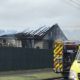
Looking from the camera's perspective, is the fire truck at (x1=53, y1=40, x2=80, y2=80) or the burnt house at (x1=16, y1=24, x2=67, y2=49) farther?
the burnt house at (x1=16, y1=24, x2=67, y2=49)

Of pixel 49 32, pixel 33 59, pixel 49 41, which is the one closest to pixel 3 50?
pixel 33 59

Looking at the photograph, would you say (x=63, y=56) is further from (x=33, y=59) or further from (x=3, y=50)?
(x=33, y=59)

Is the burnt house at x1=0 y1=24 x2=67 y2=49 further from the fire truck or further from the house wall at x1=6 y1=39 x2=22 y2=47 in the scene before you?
the fire truck

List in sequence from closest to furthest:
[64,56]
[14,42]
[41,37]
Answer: [64,56]
[14,42]
[41,37]

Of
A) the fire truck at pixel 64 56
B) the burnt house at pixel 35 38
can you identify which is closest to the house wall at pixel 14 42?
the burnt house at pixel 35 38

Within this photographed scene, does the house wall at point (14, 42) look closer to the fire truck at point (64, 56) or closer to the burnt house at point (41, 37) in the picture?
the burnt house at point (41, 37)

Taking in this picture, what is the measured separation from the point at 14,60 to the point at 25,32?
1084 inches

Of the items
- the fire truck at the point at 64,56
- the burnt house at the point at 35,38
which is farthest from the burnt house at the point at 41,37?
the fire truck at the point at 64,56

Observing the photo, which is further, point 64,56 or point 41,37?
point 41,37

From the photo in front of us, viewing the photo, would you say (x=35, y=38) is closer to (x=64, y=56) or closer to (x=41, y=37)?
(x=41, y=37)

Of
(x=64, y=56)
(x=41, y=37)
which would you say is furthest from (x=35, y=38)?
(x=64, y=56)

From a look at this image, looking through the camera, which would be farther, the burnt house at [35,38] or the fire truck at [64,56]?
the burnt house at [35,38]

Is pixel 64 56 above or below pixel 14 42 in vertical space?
below

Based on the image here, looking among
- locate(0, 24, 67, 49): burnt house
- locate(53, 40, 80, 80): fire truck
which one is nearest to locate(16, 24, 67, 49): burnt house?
locate(0, 24, 67, 49): burnt house
